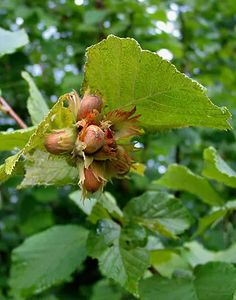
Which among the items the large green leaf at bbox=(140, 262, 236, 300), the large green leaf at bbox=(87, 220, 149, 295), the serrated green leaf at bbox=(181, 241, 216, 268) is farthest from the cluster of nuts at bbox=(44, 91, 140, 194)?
the serrated green leaf at bbox=(181, 241, 216, 268)

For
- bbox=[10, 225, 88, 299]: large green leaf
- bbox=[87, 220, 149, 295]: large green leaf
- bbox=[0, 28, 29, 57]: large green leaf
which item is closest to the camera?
bbox=[87, 220, 149, 295]: large green leaf

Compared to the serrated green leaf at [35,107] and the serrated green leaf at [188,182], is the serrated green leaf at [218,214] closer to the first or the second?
the serrated green leaf at [188,182]

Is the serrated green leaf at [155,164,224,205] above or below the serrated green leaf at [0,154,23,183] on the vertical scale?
below

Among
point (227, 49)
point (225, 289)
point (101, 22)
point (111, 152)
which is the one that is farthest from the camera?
point (227, 49)

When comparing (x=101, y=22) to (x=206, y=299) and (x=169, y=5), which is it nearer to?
(x=169, y=5)

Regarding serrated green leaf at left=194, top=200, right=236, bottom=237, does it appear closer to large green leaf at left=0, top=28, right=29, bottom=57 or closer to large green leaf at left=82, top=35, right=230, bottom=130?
large green leaf at left=82, top=35, right=230, bottom=130

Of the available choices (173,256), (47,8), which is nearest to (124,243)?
(173,256)

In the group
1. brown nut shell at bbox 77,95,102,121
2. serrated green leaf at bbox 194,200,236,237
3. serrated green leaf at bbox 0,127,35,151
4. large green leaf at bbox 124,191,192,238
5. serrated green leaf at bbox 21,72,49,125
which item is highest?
brown nut shell at bbox 77,95,102,121
